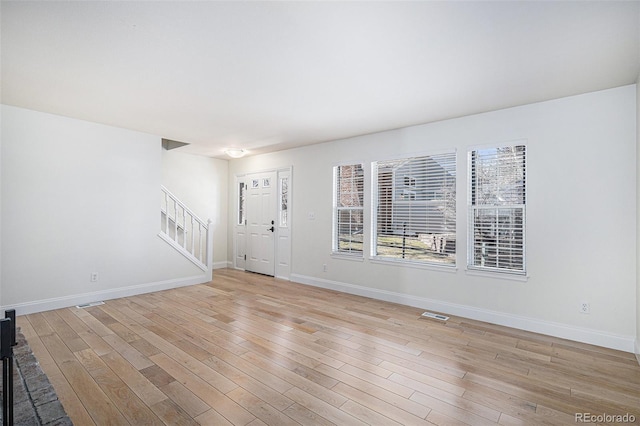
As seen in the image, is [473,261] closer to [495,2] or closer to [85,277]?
[495,2]

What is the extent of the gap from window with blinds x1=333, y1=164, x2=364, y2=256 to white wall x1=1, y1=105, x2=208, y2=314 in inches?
115

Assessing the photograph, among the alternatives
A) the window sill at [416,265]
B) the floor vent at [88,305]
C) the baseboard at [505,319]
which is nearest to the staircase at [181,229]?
the floor vent at [88,305]

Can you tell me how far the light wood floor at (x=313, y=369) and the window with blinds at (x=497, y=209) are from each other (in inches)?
32.9

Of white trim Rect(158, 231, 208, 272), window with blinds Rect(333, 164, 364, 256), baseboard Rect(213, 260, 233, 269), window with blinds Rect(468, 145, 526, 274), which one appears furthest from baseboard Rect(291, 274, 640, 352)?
baseboard Rect(213, 260, 233, 269)

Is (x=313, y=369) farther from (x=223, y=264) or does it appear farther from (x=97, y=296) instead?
(x=223, y=264)

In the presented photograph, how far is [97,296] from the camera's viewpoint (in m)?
4.53

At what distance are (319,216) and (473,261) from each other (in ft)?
8.61

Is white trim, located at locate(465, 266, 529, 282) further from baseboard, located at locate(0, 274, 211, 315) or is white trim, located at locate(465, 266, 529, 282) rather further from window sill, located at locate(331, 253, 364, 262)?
baseboard, located at locate(0, 274, 211, 315)

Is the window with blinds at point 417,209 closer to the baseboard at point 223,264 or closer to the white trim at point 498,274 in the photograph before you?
the white trim at point 498,274

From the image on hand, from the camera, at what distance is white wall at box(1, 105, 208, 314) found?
12.8ft

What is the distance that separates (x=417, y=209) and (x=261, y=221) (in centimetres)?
353

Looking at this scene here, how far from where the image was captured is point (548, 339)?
130 inches

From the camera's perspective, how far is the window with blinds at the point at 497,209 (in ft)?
12.0

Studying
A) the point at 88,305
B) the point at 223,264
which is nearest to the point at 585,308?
the point at 88,305
